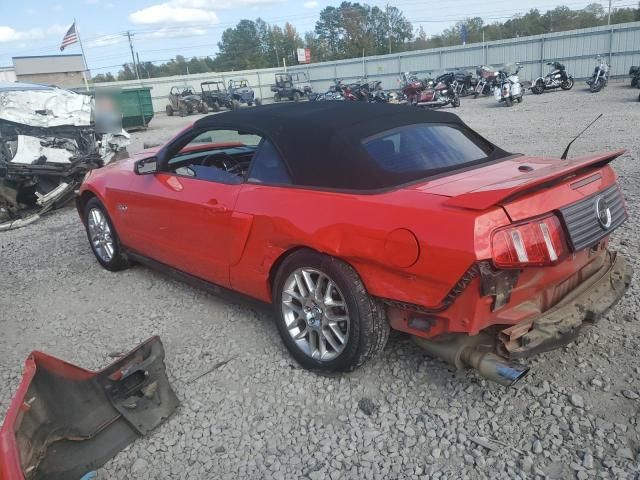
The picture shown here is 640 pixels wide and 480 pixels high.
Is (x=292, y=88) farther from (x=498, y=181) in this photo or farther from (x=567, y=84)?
(x=498, y=181)

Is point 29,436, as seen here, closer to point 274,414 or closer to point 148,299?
point 274,414

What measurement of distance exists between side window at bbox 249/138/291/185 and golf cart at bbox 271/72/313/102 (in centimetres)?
3002

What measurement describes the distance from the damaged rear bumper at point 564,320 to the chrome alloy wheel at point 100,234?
3.76m

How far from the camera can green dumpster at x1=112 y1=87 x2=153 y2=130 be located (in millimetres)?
21344

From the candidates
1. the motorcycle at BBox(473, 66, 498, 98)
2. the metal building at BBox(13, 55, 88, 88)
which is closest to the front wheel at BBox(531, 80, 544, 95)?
the motorcycle at BBox(473, 66, 498, 98)

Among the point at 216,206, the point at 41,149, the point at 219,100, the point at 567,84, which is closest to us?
the point at 216,206

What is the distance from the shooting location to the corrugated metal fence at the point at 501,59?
22.5 metres

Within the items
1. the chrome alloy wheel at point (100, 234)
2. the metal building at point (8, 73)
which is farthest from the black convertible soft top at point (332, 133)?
the metal building at point (8, 73)

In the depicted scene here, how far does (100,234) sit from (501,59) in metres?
26.2

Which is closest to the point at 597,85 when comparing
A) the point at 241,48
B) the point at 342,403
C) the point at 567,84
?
the point at 567,84

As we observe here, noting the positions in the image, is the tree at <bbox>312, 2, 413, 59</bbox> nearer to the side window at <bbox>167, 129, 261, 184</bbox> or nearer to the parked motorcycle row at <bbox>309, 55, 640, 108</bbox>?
the parked motorcycle row at <bbox>309, 55, 640, 108</bbox>

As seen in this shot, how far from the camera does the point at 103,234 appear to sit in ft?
16.2

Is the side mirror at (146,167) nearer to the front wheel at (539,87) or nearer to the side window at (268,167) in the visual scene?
the side window at (268,167)

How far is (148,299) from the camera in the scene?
4324mm
